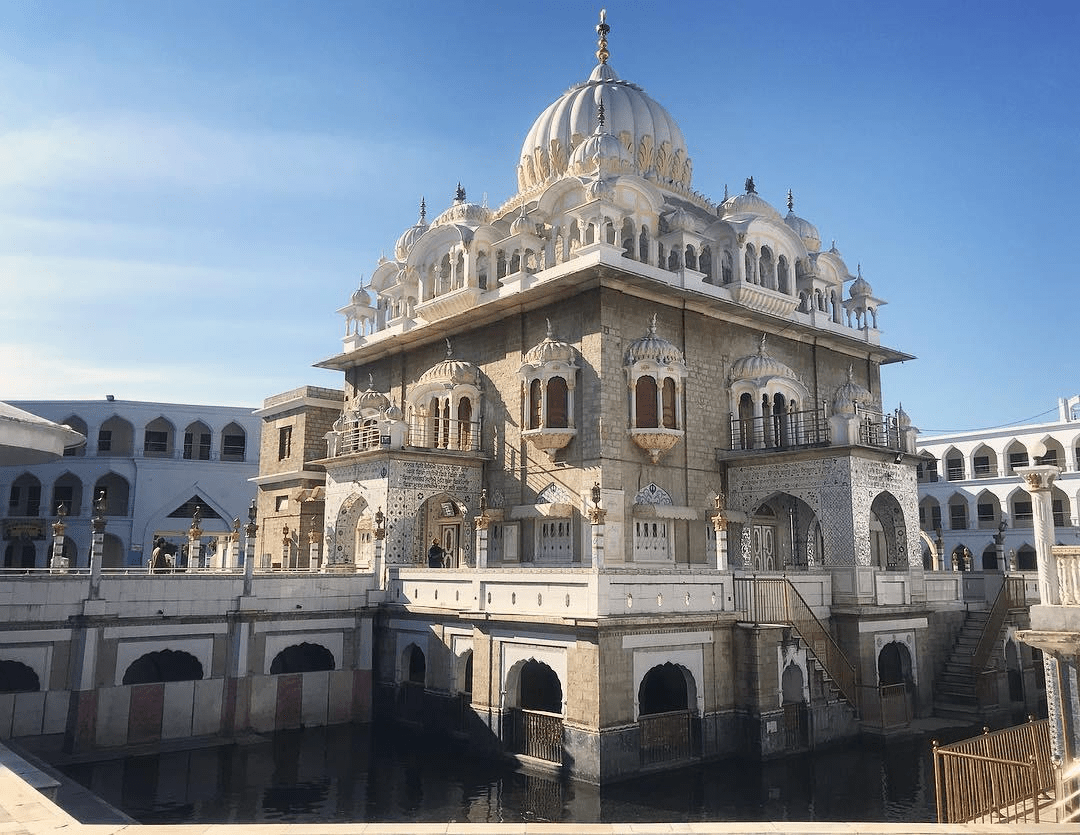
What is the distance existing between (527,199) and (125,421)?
2792 cm

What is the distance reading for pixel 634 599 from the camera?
16734 mm

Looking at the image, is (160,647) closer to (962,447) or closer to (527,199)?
(527,199)

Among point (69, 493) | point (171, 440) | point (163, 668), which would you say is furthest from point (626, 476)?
point (69, 493)

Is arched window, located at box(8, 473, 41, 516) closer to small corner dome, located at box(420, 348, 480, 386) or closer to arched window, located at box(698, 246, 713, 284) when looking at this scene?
small corner dome, located at box(420, 348, 480, 386)

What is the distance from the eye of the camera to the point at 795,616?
63.9ft

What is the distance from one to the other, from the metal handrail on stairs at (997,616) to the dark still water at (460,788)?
5388 mm

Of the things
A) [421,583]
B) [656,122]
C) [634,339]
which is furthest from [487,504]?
[656,122]

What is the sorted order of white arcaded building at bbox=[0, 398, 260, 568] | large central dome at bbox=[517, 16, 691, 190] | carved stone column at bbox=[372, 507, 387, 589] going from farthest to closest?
white arcaded building at bbox=[0, 398, 260, 568], large central dome at bbox=[517, 16, 691, 190], carved stone column at bbox=[372, 507, 387, 589]

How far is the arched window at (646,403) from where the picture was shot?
22.8m

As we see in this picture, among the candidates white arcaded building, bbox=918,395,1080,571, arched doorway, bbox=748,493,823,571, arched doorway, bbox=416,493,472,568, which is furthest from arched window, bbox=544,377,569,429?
white arcaded building, bbox=918,395,1080,571

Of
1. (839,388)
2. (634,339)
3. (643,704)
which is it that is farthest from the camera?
(839,388)

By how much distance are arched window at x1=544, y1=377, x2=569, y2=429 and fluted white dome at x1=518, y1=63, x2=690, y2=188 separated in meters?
9.02

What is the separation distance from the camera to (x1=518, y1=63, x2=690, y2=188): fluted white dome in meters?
29.0

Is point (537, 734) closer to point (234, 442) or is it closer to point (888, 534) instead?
point (888, 534)
